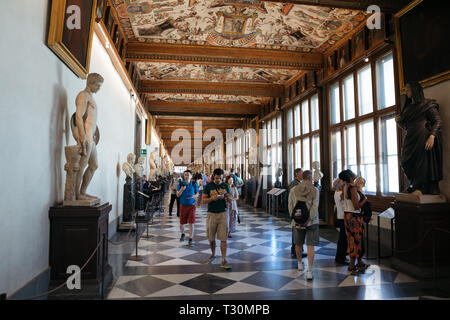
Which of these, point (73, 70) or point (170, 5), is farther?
point (170, 5)

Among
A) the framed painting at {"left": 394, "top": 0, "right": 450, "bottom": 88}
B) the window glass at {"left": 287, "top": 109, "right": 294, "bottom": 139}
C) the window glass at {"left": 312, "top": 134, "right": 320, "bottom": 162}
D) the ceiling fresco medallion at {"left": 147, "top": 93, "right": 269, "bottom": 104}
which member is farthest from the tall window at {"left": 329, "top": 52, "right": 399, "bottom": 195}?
the ceiling fresco medallion at {"left": 147, "top": 93, "right": 269, "bottom": 104}

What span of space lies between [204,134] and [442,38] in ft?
81.6

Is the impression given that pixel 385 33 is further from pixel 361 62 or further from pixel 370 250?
pixel 370 250

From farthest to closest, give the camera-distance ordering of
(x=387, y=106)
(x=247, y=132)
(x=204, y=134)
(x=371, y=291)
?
1. (x=204, y=134)
2. (x=247, y=132)
3. (x=387, y=106)
4. (x=371, y=291)

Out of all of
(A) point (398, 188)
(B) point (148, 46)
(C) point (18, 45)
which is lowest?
(A) point (398, 188)

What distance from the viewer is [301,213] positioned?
4574 mm

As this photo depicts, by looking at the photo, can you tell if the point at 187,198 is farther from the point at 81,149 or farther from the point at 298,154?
the point at 298,154

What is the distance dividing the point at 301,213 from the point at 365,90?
16.3 ft

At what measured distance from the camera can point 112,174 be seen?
309 inches

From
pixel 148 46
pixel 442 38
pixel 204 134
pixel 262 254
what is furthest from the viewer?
pixel 204 134

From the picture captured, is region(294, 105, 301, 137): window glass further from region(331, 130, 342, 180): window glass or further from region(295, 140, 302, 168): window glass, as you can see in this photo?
region(331, 130, 342, 180): window glass

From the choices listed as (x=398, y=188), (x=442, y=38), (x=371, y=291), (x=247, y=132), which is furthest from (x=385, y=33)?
(x=247, y=132)

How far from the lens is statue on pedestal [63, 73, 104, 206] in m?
3.88

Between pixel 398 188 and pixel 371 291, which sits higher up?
pixel 398 188
